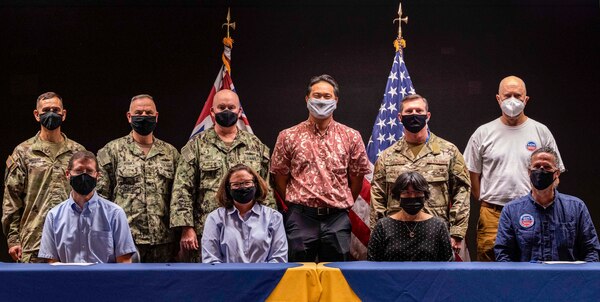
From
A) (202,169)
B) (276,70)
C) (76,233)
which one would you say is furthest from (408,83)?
(76,233)

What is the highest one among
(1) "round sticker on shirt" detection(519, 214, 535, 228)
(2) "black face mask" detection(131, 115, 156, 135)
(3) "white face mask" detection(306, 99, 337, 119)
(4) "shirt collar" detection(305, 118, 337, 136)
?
(3) "white face mask" detection(306, 99, 337, 119)

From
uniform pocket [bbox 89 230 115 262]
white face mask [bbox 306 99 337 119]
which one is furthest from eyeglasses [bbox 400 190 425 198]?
uniform pocket [bbox 89 230 115 262]

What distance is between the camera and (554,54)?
6.26m

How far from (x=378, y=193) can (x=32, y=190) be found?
2164 mm

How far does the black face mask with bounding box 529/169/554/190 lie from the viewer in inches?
164

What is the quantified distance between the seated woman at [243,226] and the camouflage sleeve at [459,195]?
109 cm

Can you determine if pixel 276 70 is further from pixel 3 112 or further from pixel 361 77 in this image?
pixel 3 112

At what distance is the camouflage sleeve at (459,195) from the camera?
15.6ft

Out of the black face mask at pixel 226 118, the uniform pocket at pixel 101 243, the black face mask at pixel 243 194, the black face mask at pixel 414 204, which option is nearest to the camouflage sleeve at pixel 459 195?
the black face mask at pixel 414 204

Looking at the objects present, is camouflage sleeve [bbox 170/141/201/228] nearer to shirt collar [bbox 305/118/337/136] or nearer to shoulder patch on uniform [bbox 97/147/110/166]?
shoulder patch on uniform [bbox 97/147/110/166]

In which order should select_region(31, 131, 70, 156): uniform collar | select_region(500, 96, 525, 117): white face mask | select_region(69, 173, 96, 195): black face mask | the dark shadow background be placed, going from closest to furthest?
select_region(69, 173, 96, 195): black face mask → select_region(31, 131, 70, 156): uniform collar → select_region(500, 96, 525, 117): white face mask → the dark shadow background

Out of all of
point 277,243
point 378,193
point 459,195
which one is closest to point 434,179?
point 459,195

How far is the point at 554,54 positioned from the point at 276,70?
2.21 m

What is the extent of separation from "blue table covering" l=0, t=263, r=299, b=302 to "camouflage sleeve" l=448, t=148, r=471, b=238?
1.80 metres
